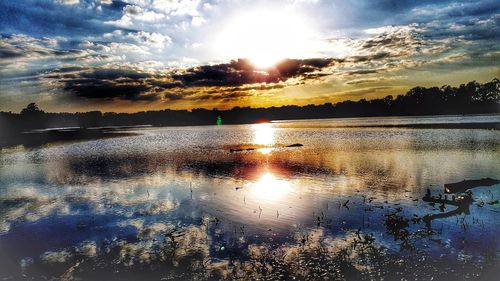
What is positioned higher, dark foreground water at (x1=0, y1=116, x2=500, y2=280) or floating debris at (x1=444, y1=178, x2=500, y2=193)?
floating debris at (x1=444, y1=178, x2=500, y2=193)

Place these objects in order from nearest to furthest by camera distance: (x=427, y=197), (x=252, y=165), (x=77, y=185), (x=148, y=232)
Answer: (x=148, y=232) → (x=427, y=197) → (x=77, y=185) → (x=252, y=165)

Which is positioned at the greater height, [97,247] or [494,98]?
[494,98]

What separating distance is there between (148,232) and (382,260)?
41.1 ft

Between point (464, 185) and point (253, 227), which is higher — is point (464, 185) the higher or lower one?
the higher one

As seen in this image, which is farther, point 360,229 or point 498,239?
point 360,229

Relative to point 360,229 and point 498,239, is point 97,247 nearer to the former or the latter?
point 360,229

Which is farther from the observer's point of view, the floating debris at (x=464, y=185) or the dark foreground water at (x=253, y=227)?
the floating debris at (x=464, y=185)

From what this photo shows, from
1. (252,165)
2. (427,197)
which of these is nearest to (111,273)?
(427,197)

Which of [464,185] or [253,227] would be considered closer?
[253,227]

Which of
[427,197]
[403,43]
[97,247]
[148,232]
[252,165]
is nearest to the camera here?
[97,247]

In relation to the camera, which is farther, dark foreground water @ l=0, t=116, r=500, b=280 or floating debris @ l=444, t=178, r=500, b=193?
floating debris @ l=444, t=178, r=500, b=193

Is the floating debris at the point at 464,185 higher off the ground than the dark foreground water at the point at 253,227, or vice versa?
the floating debris at the point at 464,185

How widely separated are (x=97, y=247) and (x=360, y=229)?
13848 millimetres

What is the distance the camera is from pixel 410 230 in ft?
59.8
